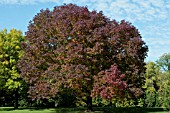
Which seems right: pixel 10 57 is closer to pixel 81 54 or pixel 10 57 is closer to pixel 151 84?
pixel 81 54

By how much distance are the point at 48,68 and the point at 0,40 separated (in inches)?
577

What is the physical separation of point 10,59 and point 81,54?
15.8 m

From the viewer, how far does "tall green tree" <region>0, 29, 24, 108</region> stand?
39959 millimetres

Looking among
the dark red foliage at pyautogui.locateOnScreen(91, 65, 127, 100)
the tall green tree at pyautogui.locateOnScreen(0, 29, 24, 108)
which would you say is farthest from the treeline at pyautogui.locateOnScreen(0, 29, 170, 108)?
the dark red foliage at pyautogui.locateOnScreen(91, 65, 127, 100)

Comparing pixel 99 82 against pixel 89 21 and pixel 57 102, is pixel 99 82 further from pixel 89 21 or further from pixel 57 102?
pixel 57 102

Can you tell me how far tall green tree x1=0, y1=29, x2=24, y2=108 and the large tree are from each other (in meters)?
7.85

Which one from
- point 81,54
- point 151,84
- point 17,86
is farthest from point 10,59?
point 151,84

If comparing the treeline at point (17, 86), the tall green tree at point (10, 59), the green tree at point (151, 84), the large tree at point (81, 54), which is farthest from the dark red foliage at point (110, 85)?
the green tree at point (151, 84)

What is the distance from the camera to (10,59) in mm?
40438

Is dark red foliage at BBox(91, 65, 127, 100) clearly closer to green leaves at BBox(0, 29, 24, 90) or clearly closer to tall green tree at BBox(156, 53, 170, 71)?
green leaves at BBox(0, 29, 24, 90)

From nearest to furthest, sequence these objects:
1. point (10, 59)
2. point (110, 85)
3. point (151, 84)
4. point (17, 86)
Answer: point (110, 85), point (17, 86), point (10, 59), point (151, 84)

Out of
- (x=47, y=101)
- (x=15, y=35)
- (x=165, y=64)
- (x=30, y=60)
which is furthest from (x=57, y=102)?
(x=165, y=64)

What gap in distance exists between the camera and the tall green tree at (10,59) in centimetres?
3996

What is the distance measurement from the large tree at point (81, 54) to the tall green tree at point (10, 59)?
25.8ft
